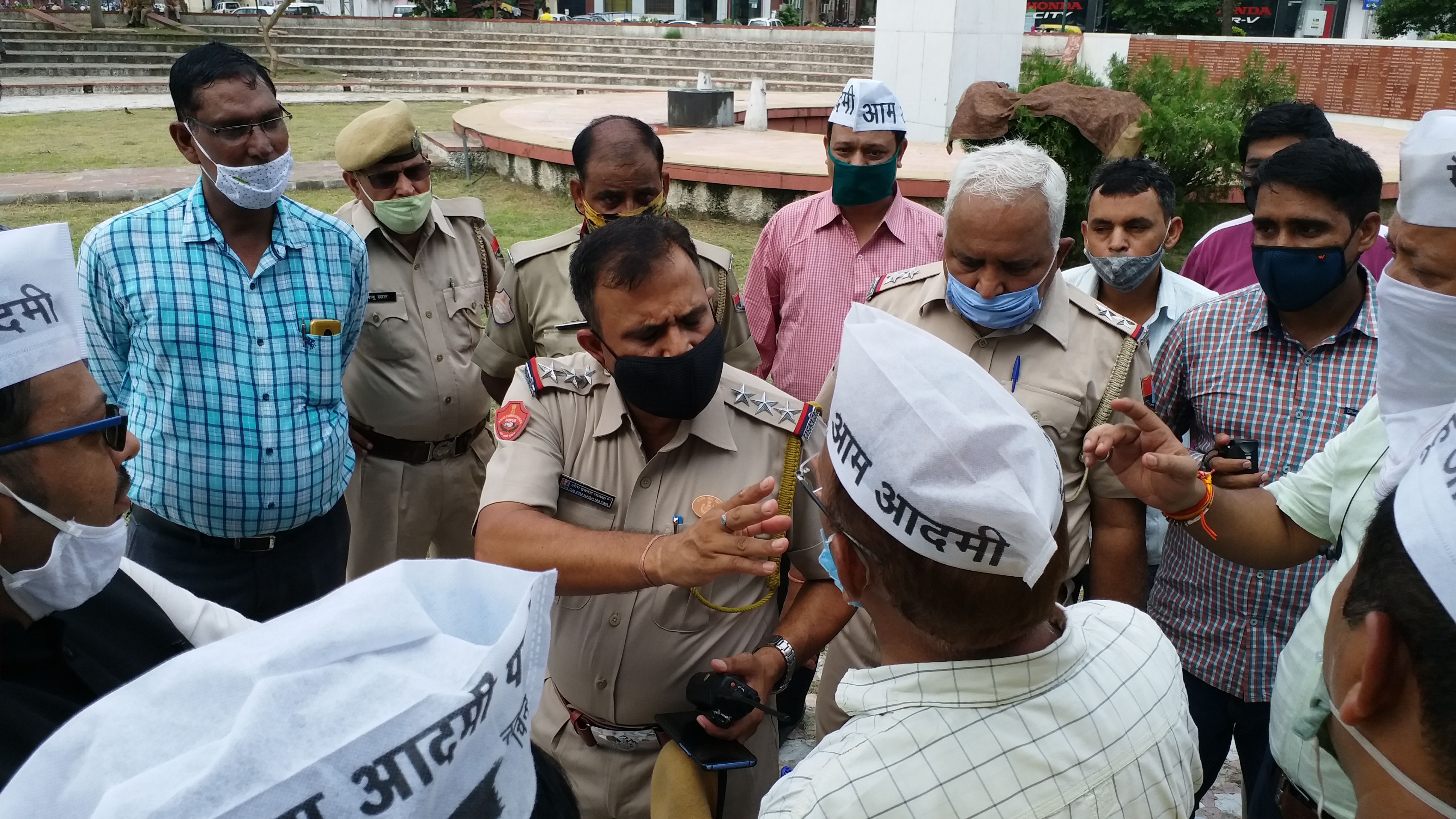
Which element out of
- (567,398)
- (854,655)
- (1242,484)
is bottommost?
(854,655)

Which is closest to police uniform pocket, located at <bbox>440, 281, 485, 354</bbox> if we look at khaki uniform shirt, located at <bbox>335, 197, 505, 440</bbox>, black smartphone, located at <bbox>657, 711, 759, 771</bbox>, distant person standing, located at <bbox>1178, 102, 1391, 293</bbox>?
khaki uniform shirt, located at <bbox>335, 197, 505, 440</bbox>

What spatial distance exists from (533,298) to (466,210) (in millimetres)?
777

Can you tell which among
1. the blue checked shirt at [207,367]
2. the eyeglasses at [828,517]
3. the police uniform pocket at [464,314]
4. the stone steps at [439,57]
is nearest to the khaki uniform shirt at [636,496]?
the eyeglasses at [828,517]

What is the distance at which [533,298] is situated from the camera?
3.58 meters

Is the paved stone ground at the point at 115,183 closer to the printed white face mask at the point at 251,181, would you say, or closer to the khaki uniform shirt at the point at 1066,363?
the printed white face mask at the point at 251,181

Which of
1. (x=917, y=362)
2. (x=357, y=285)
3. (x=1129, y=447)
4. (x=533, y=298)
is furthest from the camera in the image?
(x=533, y=298)

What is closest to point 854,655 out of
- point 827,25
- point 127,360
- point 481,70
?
point 127,360

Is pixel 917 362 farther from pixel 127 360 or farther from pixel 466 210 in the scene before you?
pixel 466 210

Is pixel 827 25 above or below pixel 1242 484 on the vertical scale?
above

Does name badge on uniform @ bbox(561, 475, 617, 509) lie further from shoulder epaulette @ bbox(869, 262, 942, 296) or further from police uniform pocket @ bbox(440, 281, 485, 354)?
police uniform pocket @ bbox(440, 281, 485, 354)

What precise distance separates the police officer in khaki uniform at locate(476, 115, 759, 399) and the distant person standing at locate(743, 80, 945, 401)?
0.35 metres

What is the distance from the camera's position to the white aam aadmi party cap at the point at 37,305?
1.51m

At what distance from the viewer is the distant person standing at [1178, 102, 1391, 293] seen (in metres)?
3.71

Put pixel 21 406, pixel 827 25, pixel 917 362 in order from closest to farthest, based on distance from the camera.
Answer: pixel 917 362, pixel 21 406, pixel 827 25
